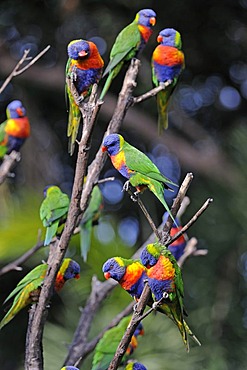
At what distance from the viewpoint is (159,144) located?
→ 284cm

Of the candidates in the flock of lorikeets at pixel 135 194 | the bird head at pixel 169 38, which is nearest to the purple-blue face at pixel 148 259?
the flock of lorikeets at pixel 135 194

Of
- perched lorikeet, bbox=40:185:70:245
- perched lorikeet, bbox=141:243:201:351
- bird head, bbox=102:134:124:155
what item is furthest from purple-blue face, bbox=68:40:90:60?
perched lorikeet, bbox=141:243:201:351

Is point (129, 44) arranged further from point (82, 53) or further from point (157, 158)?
point (157, 158)

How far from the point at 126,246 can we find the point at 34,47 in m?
1.15

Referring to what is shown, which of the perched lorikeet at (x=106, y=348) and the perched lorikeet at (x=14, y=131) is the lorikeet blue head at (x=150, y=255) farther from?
the perched lorikeet at (x=14, y=131)

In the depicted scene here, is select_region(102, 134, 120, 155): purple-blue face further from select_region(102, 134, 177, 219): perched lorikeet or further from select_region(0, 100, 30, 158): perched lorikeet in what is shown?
select_region(0, 100, 30, 158): perched lorikeet

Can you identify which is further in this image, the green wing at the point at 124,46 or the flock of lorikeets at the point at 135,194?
the green wing at the point at 124,46

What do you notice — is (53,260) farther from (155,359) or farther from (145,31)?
(155,359)

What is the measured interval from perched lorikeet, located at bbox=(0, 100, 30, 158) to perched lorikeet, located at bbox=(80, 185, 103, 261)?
52 cm

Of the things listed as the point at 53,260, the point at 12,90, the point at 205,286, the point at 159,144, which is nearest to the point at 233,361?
the point at 205,286

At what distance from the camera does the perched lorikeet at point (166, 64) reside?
157 centimetres

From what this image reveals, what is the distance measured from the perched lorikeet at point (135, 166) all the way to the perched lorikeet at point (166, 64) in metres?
0.40

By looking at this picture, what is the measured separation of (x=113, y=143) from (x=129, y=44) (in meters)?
0.44

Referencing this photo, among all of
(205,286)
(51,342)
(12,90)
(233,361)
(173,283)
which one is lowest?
(233,361)
